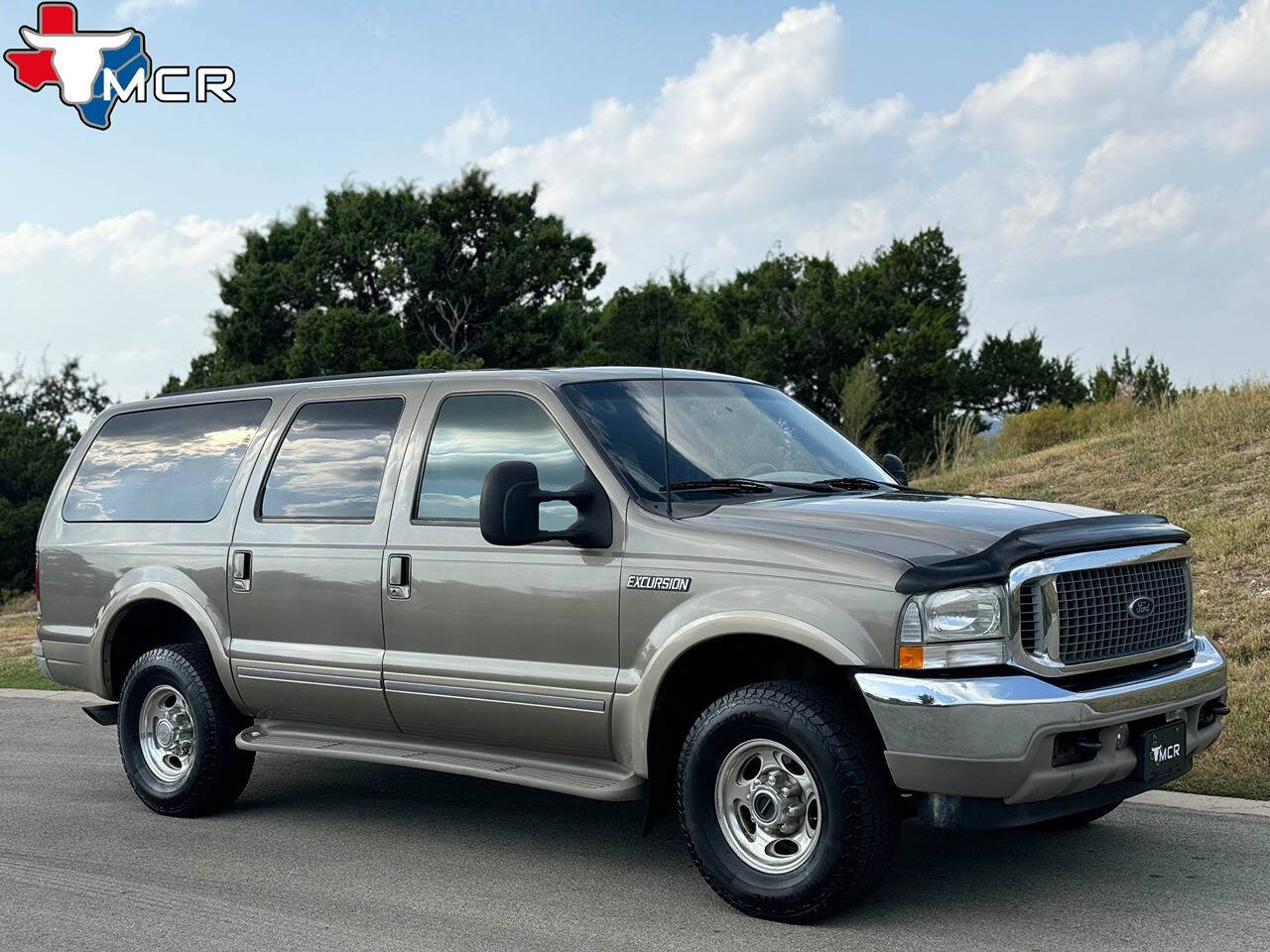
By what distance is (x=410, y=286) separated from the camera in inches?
1895

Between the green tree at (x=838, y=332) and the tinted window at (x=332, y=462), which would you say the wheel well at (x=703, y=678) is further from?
the green tree at (x=838, y=332)

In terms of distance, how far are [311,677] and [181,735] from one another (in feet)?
3.97

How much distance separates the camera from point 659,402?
6.32 m

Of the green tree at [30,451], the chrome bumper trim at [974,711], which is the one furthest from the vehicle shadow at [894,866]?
the green tree at [30,451]

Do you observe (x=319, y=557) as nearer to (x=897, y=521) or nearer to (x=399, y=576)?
(x=399, y=576)

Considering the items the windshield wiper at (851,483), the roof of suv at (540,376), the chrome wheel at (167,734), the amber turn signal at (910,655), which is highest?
the roof of suv at (540,376)

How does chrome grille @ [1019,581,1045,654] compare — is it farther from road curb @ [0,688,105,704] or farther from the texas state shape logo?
the texas state shape logo

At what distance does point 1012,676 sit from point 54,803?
5.11 metres

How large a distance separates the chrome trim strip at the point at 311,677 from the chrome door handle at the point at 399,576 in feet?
1.32

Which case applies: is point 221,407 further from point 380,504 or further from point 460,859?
point 460,859

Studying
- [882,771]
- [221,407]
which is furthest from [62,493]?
[882,771]

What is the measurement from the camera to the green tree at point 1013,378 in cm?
5659

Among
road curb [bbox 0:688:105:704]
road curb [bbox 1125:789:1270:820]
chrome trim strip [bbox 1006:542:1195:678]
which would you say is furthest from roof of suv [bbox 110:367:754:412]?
road curb [bbox 0:688:105:704]

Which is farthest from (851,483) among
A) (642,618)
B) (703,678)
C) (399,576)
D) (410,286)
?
(410,286)
